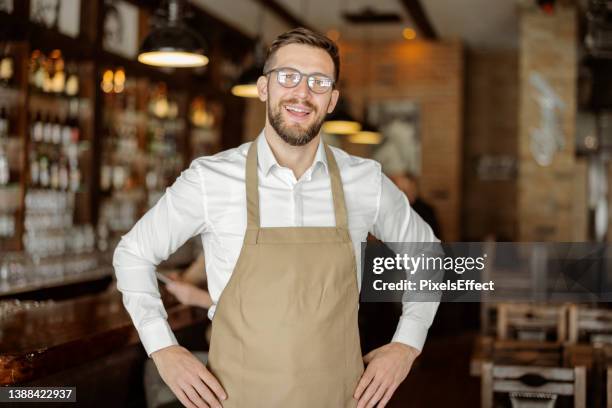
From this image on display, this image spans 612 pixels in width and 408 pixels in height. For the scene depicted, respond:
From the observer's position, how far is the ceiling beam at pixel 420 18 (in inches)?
306

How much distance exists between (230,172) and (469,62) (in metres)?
8.86

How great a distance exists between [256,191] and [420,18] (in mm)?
6912

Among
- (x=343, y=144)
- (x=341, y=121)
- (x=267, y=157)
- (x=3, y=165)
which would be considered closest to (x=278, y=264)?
(x=267, y=157)

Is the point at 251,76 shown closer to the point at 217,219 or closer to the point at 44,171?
the point at 44,171

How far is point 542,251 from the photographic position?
2.45 metres

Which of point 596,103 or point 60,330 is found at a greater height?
point 596,103

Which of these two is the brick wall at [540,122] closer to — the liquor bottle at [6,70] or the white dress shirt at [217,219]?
the liquor bottle at [6,70]

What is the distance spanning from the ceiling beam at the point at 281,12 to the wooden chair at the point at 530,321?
455 cm

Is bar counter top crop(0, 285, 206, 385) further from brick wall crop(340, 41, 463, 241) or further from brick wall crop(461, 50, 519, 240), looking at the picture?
brick wall crop(461, 50, 519, 240)

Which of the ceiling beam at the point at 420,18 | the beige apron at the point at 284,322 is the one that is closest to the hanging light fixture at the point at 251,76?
the ceiling beam at the point at 420,18

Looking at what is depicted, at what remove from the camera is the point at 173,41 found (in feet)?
13.3

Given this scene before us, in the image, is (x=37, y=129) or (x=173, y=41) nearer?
(x=173, y=41)

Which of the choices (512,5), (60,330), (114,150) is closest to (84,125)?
(114,150)

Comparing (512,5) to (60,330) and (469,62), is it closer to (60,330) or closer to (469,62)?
(469,62)
